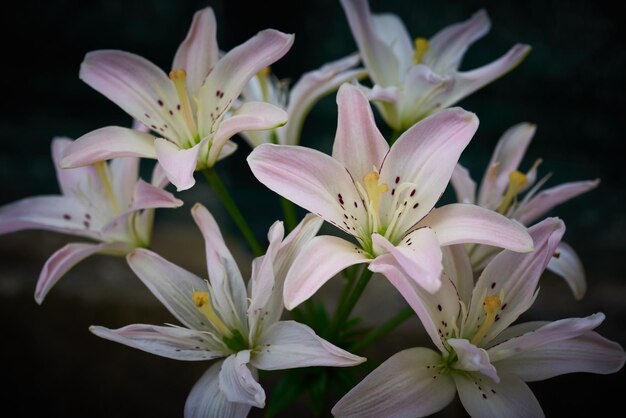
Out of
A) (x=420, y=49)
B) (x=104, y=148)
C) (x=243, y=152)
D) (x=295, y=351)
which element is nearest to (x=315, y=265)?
(x=295, y=351)

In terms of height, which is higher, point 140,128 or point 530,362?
point 140,128

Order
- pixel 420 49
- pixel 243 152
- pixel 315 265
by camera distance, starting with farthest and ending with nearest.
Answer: pixel 243 152, pixel 420 49, pixel 315 265

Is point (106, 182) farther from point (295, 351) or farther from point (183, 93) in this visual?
point (295, 351)

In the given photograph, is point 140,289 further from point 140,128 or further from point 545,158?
point 545,158

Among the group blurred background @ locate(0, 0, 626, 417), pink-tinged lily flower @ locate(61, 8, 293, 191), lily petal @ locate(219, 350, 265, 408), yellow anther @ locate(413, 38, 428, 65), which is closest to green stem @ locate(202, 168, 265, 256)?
pink-tinged lily flower @ locate(61, 8, 293, 191)

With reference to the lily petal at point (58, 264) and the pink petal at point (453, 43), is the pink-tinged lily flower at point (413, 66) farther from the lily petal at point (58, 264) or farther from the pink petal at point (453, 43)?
the lily petal at point (58, 264)

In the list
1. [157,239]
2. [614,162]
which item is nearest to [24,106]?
[157,239]
